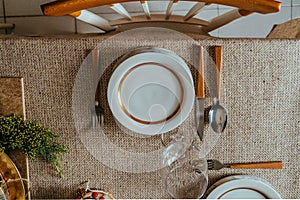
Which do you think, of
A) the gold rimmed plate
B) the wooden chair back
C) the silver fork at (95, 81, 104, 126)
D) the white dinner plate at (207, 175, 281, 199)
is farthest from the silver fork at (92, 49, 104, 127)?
the white dinner plate at (207, 175, 281, 199)

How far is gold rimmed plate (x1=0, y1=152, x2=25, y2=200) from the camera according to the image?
122cm

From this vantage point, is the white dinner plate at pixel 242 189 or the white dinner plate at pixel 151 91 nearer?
the white dinner plate at pixel 151 91

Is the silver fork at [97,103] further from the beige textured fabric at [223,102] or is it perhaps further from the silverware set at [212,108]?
the silverware set at [212,108]

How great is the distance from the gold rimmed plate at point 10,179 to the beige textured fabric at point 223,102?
0.06 metres

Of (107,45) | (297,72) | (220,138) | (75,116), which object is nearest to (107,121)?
(75,116)

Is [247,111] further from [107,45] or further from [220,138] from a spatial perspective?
[107,45]

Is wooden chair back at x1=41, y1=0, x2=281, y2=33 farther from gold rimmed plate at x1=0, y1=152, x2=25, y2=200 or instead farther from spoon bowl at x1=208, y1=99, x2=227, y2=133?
gold rimmed plate at x1=0, y1=152, x2=25, y2=200

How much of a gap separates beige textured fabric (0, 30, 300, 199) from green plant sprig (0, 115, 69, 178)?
30mm

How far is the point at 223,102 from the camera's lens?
1.22 meters

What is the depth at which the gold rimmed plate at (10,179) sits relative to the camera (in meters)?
1.22

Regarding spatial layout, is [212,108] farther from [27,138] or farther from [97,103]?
[27,138]

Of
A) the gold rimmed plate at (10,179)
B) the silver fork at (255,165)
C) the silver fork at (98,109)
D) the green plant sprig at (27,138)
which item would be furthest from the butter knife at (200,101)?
the gold rimmed plate at (10,179)

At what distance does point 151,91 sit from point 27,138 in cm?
37

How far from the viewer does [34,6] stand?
181cm
